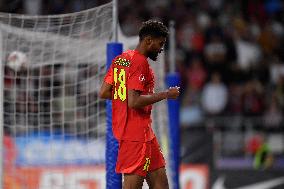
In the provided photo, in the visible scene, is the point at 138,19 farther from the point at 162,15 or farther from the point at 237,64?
the point at 237,64

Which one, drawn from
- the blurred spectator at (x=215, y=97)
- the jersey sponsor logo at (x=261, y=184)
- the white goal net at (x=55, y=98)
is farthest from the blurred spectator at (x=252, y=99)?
the white goal net at (x=55, y=98)

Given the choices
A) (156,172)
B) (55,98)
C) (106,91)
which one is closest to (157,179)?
(156,172)

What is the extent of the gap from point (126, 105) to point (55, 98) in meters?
2.78

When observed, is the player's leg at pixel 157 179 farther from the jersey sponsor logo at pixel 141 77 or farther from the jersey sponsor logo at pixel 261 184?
the jersey sponsor logo at pixel 261 184

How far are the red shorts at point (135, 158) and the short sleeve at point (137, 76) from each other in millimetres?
476

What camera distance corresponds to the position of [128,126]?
21.1 ft

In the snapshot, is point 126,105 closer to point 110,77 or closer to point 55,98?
point 110,77

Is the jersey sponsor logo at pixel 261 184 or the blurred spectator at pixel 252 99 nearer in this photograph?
the jersey sponsor logo at pixel 261 184

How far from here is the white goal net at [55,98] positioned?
8.25 m

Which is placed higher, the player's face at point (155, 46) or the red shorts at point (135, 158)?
the player's face at point (155, 46)

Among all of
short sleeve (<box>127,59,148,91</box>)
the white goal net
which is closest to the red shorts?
short sleeve (<box>127,59,148,91</box>)

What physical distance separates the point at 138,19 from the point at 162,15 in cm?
55

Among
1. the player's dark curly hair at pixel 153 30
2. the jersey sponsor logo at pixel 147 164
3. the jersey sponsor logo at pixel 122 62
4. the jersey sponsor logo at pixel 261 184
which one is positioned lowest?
the jersey sponsor logo at pixel 261 184

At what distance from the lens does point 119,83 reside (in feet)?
21.2
